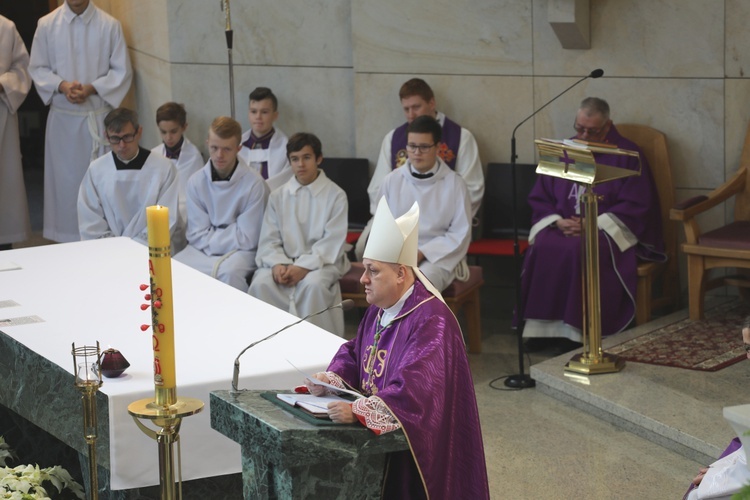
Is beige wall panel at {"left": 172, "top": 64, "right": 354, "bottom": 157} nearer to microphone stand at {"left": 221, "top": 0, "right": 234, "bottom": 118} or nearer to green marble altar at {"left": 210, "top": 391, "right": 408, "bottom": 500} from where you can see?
microphone stand at {"left": 221, "top": 0, "right": 234, "bottom": 118}

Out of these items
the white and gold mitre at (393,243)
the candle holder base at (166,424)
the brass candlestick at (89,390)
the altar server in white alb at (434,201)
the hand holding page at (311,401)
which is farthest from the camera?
the altar server in white alb at (434,201)

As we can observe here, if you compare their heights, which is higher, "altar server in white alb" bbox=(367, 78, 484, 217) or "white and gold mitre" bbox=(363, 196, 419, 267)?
"altar server in white alb" bbox=(367, 78, 484, 217)

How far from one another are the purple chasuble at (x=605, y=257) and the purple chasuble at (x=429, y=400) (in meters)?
3.33

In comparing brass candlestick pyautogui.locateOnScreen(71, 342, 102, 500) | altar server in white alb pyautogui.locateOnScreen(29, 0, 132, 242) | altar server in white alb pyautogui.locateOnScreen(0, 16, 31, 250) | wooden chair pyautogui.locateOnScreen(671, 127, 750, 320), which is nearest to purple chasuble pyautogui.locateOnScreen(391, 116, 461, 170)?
wooden chair pyautogui.locateOnScreen(671, 127, 750, 320)

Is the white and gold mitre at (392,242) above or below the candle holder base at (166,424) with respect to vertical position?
above

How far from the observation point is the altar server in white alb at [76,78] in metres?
8.61

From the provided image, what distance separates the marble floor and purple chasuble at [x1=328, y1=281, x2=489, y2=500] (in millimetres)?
1503

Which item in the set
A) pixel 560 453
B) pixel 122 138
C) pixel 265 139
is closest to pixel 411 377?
pixel 560 453

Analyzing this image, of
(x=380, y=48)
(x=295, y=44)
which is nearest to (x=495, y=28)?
(x=380, y=48)

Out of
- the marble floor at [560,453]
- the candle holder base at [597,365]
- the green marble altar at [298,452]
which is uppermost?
the green marble altar at [298,452]

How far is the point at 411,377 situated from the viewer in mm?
3111

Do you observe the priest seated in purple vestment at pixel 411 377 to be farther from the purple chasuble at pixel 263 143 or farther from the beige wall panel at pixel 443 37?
the purple chasuble at pixel 263 143

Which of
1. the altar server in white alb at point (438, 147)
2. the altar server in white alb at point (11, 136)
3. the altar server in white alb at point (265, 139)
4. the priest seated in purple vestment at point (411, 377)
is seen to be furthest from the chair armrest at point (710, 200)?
the altar server in white alb at point (11, 136)

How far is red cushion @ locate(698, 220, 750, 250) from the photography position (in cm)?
630
